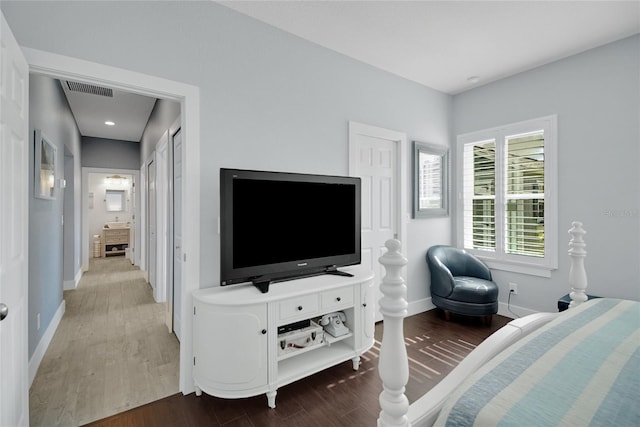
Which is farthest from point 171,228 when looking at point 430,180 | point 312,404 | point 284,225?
point 430,180

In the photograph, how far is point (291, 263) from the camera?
234 centimetres

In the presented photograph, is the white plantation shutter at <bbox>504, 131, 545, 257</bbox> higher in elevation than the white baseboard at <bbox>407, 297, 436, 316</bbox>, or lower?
higher

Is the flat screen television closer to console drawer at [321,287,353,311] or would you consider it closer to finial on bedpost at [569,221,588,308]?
console drawer at [321,287,353,311]

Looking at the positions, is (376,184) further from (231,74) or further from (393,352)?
(393,352)

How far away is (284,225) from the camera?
90.9 inches

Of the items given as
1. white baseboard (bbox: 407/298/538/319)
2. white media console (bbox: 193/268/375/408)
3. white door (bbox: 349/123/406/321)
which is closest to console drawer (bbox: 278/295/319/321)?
white media console (bbox: 193/268/375/408)

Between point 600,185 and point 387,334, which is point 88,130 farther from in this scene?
point 600,185

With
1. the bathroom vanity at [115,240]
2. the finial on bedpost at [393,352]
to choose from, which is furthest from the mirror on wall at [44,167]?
the bathroom vanity at [115,240]

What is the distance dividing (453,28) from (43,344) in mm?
4417

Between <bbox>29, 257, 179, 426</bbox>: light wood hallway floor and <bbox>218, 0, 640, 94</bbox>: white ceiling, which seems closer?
<bbox>29, 257, 179, 426</bbox>: light wood hallway floor

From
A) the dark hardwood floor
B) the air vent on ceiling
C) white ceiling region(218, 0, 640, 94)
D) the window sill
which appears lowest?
the dark hardwood floor

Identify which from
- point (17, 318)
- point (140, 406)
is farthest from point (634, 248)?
point (17, 318)

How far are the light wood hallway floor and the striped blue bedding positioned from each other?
6.84 ft

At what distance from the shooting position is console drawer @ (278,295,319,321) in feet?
6.75
